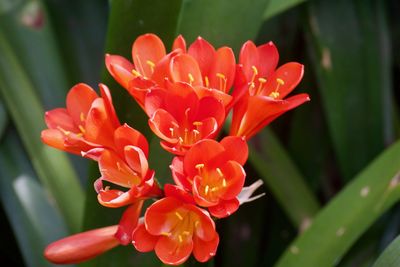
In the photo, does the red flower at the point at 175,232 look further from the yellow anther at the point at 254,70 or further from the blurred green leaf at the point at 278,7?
the blurred green leaf at the point at 278,7

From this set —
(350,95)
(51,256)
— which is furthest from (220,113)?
(350,95)

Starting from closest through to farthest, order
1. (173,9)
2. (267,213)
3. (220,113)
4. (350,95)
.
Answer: (220,113)
(173,9)
(350,95)
(267,213)

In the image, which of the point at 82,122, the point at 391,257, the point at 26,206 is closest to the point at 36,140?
the point at 26,206

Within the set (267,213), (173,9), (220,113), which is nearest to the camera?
(220,113)

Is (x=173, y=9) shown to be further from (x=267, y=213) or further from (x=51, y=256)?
(x=267, y=213)

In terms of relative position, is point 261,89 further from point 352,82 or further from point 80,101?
point 352,82

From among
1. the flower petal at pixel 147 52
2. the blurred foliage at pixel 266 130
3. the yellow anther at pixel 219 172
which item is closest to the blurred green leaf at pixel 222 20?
the blurred foliage at pixel 266 130

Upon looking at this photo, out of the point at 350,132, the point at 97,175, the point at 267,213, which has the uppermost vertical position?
the point at 97,175
